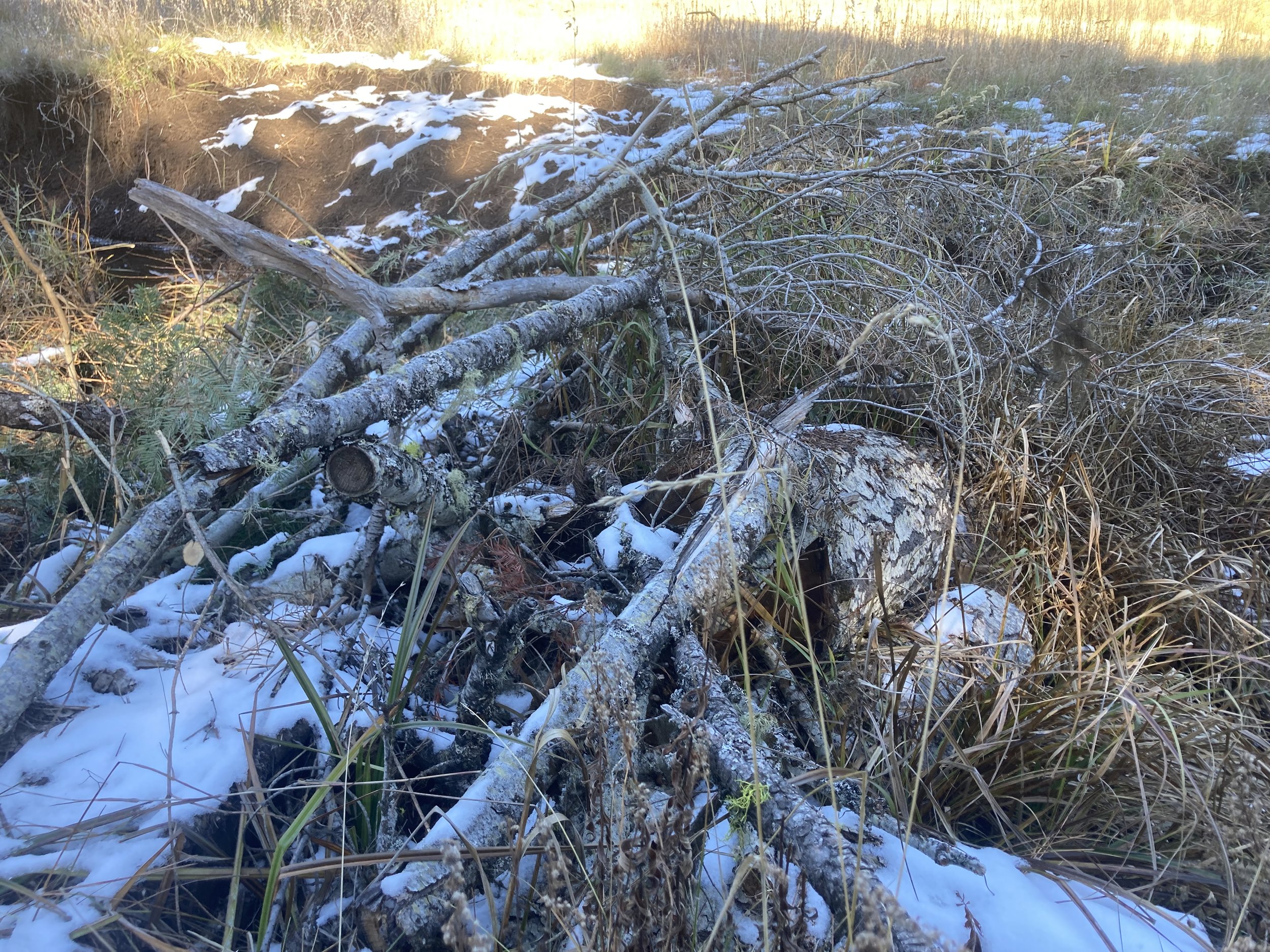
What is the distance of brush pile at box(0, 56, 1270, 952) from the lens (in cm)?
103

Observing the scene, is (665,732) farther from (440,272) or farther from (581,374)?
(440,272)

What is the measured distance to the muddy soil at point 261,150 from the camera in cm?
605

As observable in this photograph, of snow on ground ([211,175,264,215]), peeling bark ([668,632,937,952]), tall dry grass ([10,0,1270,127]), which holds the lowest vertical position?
peeling bark ([668,632,937,952])

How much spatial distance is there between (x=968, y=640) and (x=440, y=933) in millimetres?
1334

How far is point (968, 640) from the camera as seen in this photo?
5.60ft

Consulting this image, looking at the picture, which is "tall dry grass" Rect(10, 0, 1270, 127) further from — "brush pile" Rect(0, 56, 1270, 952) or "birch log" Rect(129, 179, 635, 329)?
"birch log" Rect(129, 179, 635, 329)

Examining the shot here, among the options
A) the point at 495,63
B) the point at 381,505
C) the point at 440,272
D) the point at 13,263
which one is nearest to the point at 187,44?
the point at 495,63

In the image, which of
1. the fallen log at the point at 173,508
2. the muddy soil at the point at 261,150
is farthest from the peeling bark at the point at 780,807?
the muddy soil at the point at 261,150

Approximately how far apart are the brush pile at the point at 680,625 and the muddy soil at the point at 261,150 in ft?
12.6

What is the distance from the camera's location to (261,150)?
655 centimetres

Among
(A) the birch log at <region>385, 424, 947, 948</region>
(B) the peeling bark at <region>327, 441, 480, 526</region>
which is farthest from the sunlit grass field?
(B) the peeling bark at <region>327, 441, 480, 526</region>

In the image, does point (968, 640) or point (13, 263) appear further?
point (13, 263)

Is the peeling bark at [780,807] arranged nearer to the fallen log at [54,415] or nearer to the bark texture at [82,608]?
the bark texture at [82,608]

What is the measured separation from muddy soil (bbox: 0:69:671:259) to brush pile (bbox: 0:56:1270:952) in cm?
383
